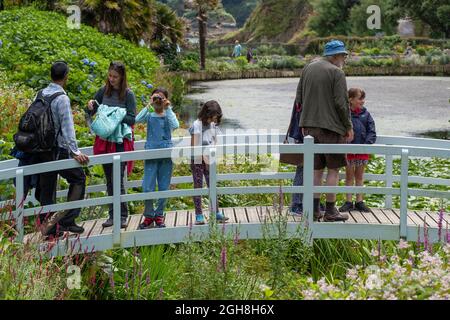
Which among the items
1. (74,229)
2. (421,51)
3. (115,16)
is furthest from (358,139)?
(421,51)

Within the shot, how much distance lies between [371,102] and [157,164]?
19.7m

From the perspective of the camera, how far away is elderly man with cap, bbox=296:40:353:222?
811cm

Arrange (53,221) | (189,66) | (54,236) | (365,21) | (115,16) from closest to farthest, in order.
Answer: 1. (53,221)
2. (54,236)
3. (115,16)
4. (189,66)
5. (365,21)

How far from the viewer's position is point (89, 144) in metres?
11.2

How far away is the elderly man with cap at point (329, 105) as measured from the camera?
8109 mm

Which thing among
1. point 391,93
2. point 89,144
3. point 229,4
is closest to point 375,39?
point 391,93

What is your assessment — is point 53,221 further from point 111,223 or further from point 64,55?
point 64,55

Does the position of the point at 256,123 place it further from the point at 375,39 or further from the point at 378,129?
the point at 375,39

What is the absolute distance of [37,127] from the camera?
7.46m

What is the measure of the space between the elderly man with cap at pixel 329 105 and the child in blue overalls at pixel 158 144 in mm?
1216

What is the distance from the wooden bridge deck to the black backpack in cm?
91

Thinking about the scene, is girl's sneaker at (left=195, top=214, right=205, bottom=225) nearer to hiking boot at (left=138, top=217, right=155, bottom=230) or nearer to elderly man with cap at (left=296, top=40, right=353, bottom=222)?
hiking boot at (left=138, top=217, right=155, bottom=230)

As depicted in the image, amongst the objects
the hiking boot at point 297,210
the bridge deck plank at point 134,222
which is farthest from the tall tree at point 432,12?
the bridge deck plank at point 134,222
